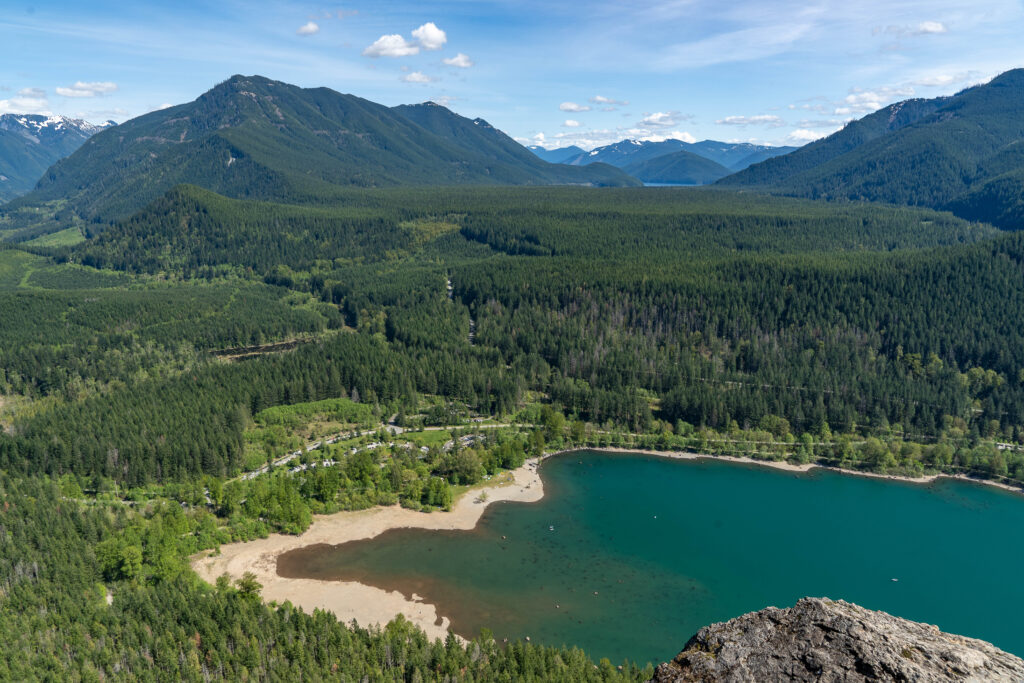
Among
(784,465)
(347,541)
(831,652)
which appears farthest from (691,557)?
(831,652)

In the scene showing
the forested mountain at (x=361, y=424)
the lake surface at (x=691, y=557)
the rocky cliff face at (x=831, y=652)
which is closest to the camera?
the rocky cliff face at (x=831, y=652)

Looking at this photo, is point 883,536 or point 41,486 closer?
point 41,486

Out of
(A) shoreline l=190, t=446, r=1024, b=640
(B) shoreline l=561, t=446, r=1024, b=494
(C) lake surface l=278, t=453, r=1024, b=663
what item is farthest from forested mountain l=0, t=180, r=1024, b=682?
(C) lake surface l=278, t=453, r=1024, b=663

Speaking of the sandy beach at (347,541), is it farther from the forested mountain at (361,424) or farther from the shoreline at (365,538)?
the forested mountain at (361,424)

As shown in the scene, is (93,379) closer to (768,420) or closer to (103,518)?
(103,518)

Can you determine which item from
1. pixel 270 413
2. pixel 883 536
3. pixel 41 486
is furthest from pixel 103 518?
pixel 883 536

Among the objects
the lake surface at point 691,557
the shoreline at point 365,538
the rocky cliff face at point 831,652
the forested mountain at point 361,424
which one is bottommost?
the lake surface at point 691,557

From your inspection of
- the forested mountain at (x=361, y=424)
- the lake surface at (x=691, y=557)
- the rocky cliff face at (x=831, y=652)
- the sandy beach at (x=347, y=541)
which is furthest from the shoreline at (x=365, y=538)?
the rocky cliff face at (x=831, y=652)

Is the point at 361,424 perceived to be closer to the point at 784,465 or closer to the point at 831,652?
the point at 784,465
